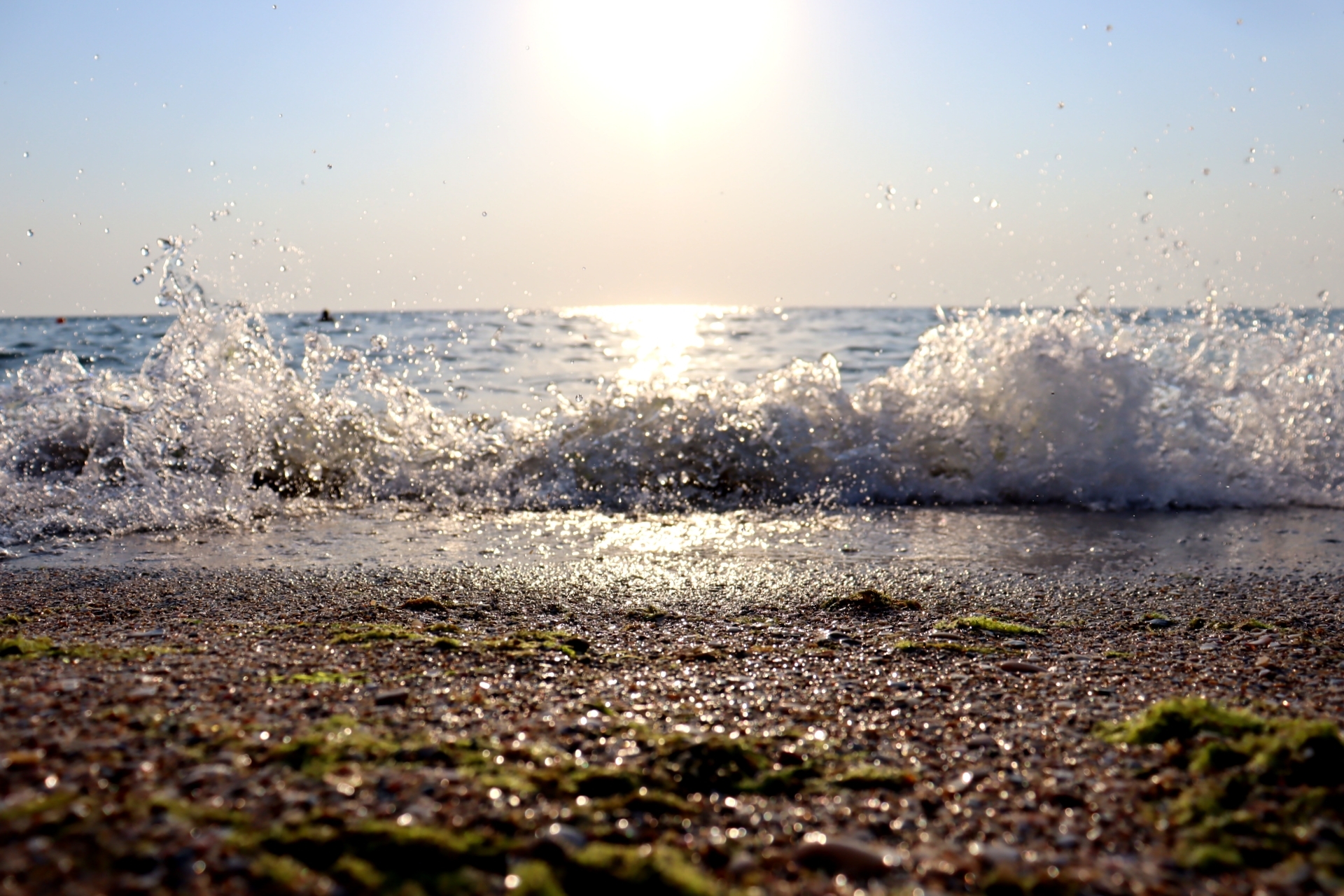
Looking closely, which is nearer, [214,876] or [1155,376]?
[214,876]

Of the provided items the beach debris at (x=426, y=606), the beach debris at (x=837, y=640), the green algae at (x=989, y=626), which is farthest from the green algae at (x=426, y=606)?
the green algae at (x=989, y=626)

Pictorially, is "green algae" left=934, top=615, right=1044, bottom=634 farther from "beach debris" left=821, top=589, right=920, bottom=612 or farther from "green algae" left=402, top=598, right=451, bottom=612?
"green algae" left=402, top=598, right=451, bottom=612

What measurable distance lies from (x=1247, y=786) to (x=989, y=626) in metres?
1.46

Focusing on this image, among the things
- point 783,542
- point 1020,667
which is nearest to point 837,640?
point 1020,667

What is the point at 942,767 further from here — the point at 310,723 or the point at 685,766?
the point at 310,723

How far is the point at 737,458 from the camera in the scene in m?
6.57

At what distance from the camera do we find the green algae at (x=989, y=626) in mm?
2971

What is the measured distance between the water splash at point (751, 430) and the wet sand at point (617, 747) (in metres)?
2.81

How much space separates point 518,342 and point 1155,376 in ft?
45.4

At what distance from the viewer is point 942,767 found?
1.67 m

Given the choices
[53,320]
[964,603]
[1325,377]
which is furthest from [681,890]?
[53,320]

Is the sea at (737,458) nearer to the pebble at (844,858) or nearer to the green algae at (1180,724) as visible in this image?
the green algae at (1180,724)

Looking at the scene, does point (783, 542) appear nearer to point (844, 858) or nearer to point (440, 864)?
point (844, 858)

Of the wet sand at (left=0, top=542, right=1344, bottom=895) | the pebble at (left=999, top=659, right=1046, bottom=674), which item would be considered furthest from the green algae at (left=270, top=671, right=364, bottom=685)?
the pebble at (left=999, top=659, right=1046, bottom=674)
